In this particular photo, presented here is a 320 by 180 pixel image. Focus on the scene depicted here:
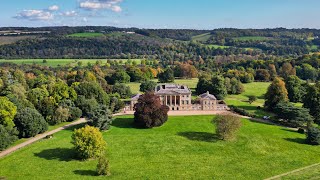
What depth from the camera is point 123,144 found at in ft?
223

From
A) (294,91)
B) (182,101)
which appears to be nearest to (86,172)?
(182,101)

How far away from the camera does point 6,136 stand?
64.9m

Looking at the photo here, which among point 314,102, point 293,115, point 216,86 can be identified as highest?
point 216,86

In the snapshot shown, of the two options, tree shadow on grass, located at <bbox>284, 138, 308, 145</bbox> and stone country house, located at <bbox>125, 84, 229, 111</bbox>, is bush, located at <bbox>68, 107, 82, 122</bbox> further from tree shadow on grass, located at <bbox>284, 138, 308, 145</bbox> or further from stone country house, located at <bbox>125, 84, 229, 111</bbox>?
tree shadow on grass, located at <bbox>284, 138, 308, 145</bbox>

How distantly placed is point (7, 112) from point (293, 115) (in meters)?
64.6

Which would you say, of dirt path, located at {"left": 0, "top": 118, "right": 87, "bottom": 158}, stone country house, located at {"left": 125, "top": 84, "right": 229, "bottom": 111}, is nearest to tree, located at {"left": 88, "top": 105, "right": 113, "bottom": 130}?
dirt path, located at {"left": 0, "top": 118, "right": 87, "bottom": 158}

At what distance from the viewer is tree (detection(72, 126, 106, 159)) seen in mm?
60312

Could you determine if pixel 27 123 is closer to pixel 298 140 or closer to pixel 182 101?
pixel 182 101

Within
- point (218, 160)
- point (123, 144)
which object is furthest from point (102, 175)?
point (218, 160)

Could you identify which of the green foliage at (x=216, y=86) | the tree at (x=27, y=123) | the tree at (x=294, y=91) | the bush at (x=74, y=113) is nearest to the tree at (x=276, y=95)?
the tree at (x=294, y=91)

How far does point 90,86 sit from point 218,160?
50.9 m

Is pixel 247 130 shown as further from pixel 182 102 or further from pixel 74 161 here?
pixel 74 161

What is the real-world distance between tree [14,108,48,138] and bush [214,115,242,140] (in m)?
38.8

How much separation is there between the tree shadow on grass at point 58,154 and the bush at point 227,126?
97.8ft
